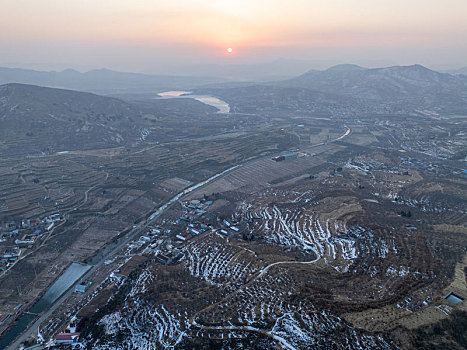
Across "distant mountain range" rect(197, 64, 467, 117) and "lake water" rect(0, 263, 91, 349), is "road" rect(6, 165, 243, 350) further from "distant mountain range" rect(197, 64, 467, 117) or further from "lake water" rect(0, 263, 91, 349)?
"distant mountain range" rect(197, 64, 467, 117)

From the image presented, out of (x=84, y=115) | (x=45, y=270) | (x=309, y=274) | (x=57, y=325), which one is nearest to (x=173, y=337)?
(x=57, y=325)

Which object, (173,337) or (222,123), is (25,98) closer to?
(222,123)

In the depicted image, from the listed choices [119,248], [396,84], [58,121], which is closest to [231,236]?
[119,248]

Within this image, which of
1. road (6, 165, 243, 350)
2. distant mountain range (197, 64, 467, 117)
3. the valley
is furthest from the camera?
distant mountain range (197, 64, 467, 117)

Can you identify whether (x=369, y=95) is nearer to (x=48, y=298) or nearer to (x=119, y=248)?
(x=119, y=248)

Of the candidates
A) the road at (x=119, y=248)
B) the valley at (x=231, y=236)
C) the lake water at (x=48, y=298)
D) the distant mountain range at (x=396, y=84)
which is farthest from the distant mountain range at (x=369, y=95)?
the lake water at (x=48, y=298)

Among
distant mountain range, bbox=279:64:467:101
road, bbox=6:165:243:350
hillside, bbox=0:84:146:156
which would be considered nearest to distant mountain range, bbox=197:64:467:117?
distant mountain range, bbox=279:64:467:101

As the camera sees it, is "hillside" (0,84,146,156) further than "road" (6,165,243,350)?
Yes

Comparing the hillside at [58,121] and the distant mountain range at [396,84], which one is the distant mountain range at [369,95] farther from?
the hillside at [58,121]
